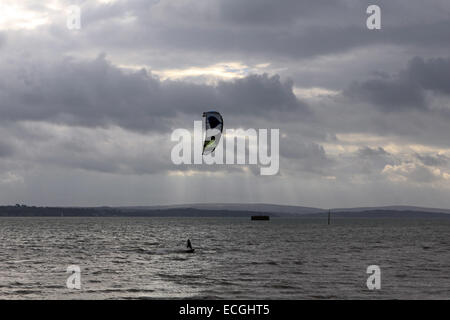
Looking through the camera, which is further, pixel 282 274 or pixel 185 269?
pixel 185 269

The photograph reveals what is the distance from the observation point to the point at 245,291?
35.2 m

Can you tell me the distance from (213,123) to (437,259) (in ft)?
115
